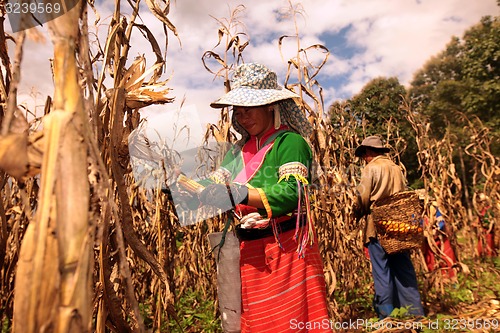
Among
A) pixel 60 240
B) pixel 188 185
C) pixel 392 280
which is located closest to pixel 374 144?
pixel 392 280

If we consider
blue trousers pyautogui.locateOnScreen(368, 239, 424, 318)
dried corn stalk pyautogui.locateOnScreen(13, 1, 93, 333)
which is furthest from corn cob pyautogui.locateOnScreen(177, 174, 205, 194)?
blue trousers pyautogui.locateOnScreen(368, 239, 424, 318)

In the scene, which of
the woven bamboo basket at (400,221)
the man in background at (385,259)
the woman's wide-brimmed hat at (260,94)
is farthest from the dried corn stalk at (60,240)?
the man in background at (385,259)

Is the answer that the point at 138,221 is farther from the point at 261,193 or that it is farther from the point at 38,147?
the point at 38,147

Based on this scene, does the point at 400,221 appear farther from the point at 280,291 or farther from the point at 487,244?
the point at 487,244

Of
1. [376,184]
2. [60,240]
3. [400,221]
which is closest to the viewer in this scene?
[60,240]

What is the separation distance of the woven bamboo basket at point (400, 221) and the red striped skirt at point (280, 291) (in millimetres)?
1464

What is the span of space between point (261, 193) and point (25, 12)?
0.75 metres

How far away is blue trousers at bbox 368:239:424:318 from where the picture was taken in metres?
2.71

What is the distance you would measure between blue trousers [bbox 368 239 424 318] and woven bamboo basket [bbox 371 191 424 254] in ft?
0.61

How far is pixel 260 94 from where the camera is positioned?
1.31 metres

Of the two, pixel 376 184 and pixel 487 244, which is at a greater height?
pixel 376 184

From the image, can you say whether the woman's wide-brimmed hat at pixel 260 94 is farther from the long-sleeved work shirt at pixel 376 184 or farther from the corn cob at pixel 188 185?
the long-sleeved work shirt at pixel 376 184

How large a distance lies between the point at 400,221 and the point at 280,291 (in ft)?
5.23

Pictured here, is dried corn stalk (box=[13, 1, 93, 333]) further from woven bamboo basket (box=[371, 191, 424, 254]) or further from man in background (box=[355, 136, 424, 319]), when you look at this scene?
man in background (box=[355, 136, 424, 319])
